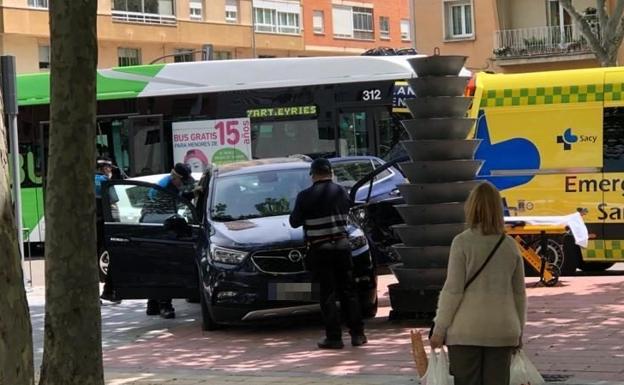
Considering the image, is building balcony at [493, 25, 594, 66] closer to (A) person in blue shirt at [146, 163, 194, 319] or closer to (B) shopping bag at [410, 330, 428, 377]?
(A) person in blue shirt at [146, 163, 194, 319]

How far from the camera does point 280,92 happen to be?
19.8 meters

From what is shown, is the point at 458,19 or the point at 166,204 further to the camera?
the point at 458,19

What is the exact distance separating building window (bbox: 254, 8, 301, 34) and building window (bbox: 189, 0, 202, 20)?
473 cm

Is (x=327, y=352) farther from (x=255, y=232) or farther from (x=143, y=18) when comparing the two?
(x=143, y=18)

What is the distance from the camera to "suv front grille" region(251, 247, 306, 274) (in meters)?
10.1

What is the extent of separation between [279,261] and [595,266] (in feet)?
19.8

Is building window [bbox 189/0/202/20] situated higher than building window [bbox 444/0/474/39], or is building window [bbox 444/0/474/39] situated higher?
building window [bbox 189/0/202/20]

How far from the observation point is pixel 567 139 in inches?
522

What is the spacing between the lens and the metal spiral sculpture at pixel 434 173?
33.0 ft

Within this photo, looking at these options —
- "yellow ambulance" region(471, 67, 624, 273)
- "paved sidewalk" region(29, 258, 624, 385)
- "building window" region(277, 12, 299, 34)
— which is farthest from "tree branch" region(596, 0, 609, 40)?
"building window" region(277, 12, 299, 34)

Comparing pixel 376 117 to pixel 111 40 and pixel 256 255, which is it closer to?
pixel 256 255

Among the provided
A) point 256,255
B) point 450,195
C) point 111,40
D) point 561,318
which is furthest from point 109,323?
point 111,40

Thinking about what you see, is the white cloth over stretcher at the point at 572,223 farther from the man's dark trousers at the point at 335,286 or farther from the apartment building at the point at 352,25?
the apartment building at the point at 352,25

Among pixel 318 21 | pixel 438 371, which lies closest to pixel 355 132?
pixel 438 371
